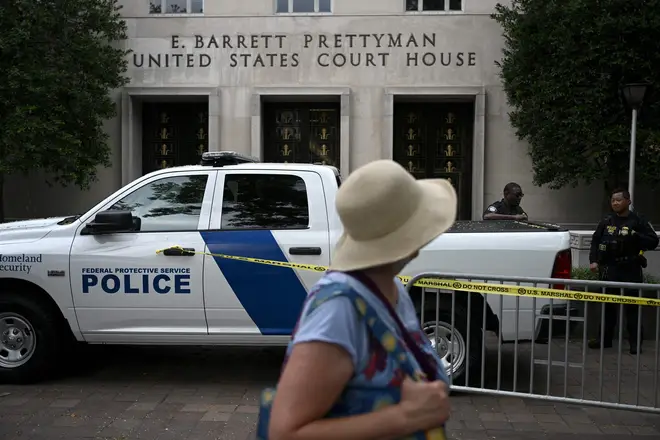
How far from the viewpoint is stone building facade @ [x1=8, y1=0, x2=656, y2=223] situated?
49.0 ft

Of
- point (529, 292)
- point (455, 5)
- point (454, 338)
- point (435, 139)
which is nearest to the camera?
point (529, 292)

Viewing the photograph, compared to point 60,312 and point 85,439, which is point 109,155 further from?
point 85,439

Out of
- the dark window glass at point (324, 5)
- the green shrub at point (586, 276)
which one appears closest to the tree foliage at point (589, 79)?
the green shrub at point (586, 276)

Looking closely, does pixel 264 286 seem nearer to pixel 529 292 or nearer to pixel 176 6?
pixel 529 292

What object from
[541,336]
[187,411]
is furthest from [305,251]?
[541,336]

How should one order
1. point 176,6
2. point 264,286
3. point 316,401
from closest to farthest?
1. point 316,401
2. point 264,286
3. point 176,6

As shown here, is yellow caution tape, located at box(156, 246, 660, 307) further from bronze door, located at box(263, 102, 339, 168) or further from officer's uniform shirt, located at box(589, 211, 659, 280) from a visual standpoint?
bronze door, located at box(263, 102, 339, 168)

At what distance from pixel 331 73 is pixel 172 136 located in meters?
4.35

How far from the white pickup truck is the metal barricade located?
3.0 inches

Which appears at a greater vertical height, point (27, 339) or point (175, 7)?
point (175, 7)

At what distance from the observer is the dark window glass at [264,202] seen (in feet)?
19.7

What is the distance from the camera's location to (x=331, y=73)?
49.4 feet

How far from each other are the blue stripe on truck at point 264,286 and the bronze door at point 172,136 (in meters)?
10.9

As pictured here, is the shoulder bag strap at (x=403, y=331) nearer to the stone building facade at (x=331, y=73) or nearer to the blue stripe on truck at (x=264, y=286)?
the blue stripe on truck at (x=264, y=286)
